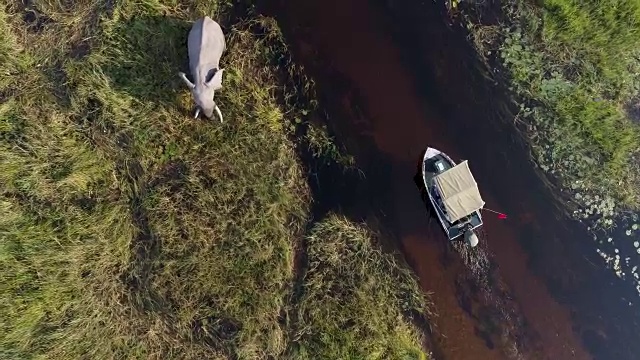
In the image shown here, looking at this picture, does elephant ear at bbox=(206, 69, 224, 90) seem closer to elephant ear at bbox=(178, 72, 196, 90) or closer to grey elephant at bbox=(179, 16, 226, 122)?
grey elephant at bbox=(179, 16, 226, 122)

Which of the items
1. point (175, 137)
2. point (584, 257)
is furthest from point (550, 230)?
point (175, 137)

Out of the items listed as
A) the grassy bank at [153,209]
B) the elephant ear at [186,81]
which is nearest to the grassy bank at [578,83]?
the grassy bank at [153,209]

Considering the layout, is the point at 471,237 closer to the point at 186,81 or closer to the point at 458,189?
the point at 458,189

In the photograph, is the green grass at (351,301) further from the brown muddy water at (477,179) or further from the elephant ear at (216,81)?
the elephant ear at (216,81)

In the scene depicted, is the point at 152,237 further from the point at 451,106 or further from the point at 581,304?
the point at 581,304

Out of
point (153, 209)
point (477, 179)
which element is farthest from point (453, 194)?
point (153, 209)

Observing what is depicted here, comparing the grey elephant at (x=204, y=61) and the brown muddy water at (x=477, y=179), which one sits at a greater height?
the grey elephant at (x=204, y=61)

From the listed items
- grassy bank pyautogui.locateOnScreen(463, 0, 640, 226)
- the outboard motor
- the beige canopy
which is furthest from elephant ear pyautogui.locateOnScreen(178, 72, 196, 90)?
the outboard motor
